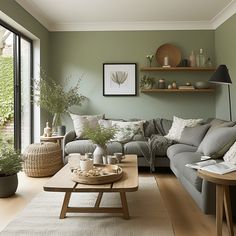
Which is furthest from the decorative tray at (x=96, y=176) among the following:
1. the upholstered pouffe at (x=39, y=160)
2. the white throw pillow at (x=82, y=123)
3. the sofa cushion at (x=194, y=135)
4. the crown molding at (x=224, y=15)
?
the crown molding at (x=224, y=15)

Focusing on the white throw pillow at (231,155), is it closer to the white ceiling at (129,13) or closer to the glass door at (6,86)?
the white ceiling at (129,13)

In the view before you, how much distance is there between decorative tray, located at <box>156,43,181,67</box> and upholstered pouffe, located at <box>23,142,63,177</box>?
2.73m

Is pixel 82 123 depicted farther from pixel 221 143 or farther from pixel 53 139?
pixel 221 143

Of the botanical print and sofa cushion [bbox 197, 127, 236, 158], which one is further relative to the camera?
the botanical print

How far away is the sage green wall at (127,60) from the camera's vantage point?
5.60 m

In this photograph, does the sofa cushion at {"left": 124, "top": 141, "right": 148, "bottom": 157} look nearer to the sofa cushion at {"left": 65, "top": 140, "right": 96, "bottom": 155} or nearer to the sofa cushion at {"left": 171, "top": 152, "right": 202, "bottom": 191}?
the sofa cushion at {"left": 65, "top": 140, "right": 96, "bottom": 155}

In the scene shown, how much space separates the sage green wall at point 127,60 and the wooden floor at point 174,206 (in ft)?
5.89

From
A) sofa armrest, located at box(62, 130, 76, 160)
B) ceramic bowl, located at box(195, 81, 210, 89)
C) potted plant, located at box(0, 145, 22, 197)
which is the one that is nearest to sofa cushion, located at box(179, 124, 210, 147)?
ceramic bowl, located at box(195, 81, 210, 89)

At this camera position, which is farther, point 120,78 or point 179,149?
point 120,78

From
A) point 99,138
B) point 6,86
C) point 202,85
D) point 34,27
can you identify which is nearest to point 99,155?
point 99,138

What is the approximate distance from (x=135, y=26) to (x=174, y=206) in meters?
3.66

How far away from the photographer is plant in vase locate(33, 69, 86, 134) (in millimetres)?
4992

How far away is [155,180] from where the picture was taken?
418cm

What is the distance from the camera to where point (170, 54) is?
18.2 feet
